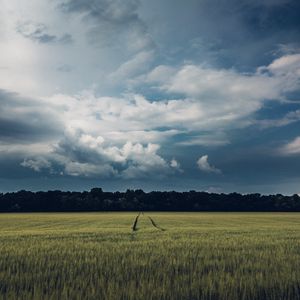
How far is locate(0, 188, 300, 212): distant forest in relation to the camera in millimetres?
134625

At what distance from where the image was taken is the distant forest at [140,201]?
13462 cm

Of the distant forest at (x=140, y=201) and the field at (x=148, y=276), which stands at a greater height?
the distant forest at (x=140, y=201)

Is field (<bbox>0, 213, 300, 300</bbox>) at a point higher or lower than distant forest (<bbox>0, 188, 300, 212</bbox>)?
lower

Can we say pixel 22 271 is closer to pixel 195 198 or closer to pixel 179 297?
pixel 179 297

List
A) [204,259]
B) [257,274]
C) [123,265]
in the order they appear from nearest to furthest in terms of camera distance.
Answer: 1. [257,274]
2. [123,265]
3. [204,259]

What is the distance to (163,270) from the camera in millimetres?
9359

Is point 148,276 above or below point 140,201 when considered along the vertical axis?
below

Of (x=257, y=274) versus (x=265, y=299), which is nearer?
(x=265, y=299)

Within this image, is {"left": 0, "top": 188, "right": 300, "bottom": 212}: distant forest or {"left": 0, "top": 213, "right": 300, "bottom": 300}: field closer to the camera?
{"left": 0, "top": 213, "right": 300, "bottom": 300}: field

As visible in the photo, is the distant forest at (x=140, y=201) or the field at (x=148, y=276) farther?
the distant forest at (x=140, y=201)

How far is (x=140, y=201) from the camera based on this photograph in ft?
470

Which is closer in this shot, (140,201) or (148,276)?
(148,276)

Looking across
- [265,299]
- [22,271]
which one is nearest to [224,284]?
[265,299]

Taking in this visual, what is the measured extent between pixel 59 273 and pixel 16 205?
131 metres
